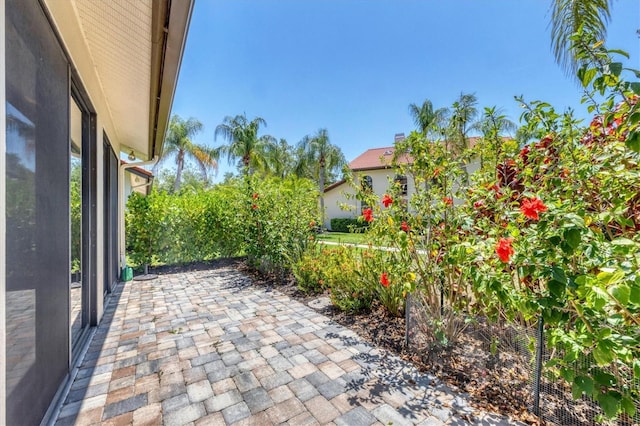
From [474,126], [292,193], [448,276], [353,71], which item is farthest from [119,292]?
[474,126]

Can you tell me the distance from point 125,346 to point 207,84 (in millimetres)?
10638

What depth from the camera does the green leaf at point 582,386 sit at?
1564mm

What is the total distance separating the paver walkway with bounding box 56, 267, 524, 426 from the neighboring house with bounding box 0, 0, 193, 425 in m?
0.36

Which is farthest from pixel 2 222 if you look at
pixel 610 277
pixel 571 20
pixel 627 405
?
pixel 571 20

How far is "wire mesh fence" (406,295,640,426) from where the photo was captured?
2156 mm

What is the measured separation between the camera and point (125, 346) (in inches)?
137

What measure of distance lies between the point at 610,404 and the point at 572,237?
3.06ft

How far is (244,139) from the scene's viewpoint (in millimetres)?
21328

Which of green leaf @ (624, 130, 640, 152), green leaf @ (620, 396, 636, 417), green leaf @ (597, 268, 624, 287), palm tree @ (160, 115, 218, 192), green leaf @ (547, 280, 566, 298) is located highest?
palm tree @ (160, 115, 218, 192)

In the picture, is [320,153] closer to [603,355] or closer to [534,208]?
[534,208]

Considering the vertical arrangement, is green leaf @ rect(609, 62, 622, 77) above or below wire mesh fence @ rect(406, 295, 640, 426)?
above

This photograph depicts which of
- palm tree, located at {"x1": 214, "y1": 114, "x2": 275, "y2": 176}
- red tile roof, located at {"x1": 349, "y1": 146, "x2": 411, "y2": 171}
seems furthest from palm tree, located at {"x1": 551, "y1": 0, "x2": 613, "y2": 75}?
palm tree, located at {"x1": 214, "y1": 114, "x2": 275, "y2": 176}

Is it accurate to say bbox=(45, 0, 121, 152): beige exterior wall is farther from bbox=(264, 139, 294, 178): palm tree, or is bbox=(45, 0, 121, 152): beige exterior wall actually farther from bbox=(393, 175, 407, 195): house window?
bbox=(264, 139, 294, 178): palm tree

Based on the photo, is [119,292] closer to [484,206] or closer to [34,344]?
[34,344]
